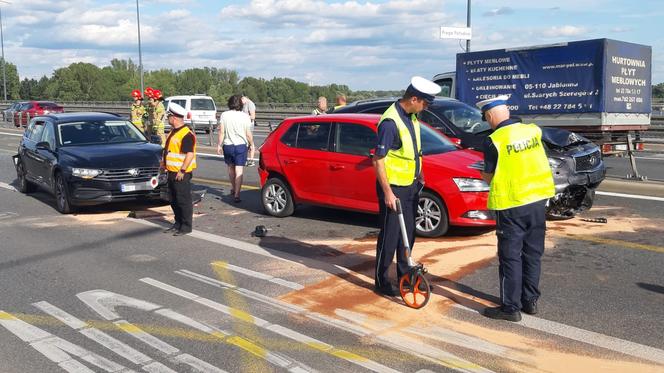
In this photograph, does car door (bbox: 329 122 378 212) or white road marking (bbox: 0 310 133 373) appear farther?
car door (bbox: 329 122 378 212)

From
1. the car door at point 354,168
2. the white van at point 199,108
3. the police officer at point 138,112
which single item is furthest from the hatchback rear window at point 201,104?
the car door at point 354,168

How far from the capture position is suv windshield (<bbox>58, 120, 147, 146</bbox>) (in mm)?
11094

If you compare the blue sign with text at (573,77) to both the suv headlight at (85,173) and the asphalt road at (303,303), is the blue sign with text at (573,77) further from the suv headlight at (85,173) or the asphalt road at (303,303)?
the suv headlight at (85,173)

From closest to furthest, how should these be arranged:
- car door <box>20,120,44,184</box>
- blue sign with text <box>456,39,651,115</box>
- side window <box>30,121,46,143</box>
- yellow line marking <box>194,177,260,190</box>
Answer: car door <box>20,120,44,184</box> → side window <box>30,121,46,143</box> → blue sign with text <box>456,39,651,115</box> → yellow line marking <box>194,177,260,190</box>

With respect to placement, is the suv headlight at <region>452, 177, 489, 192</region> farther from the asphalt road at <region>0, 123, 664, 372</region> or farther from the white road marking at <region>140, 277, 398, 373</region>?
the white road marking at <region>140, 277, 398, 373</region>

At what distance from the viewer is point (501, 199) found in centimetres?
500

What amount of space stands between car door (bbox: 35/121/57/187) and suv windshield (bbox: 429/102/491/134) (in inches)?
240

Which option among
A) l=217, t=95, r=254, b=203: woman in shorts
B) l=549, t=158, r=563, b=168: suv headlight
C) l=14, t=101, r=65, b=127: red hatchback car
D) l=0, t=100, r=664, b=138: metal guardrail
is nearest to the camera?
l=549, t=158, r=563, b=168: suv headlight

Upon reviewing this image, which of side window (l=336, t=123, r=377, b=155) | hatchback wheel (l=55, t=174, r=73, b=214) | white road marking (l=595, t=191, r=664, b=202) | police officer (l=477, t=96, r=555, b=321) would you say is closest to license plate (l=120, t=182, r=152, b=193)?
hatchback wheel (l=55, t=174, r=73, b=214)

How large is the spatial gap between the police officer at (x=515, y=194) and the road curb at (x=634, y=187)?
23.4 feet

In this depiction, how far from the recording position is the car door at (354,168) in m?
8.40

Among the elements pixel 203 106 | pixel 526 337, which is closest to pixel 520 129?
pixel 526 337

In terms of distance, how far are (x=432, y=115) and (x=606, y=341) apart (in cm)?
564

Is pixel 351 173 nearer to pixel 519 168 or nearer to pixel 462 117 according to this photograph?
pixel 462 117
